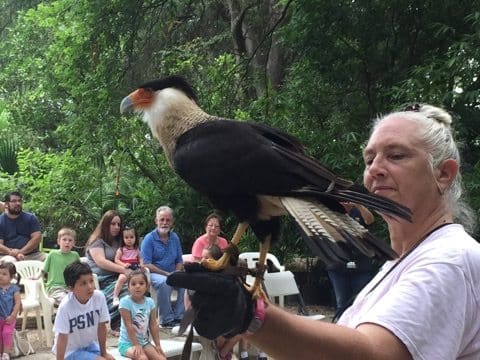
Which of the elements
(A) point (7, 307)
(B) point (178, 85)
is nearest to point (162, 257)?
(A) point (7, 307)

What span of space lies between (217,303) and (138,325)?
347 centimetres

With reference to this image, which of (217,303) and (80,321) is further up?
(217,303)

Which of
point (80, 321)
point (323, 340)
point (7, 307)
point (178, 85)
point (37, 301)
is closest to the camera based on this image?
point (323, 340)

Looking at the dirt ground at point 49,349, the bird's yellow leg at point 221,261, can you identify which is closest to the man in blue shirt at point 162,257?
the dirt ground at point 49,349

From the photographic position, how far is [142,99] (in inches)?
100

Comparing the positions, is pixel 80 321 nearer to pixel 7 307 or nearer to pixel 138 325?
pixel 138 325

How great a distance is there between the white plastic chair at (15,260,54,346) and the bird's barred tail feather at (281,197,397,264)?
5003 mm

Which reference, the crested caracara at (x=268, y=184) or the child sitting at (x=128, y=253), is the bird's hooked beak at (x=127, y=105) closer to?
the crested caracara at (x=268, y=184)

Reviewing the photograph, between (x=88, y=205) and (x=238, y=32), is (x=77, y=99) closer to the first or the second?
(x=88, y=205)

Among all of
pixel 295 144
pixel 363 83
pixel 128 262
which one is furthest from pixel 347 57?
pixel 295 144

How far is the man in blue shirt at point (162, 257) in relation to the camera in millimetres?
6434

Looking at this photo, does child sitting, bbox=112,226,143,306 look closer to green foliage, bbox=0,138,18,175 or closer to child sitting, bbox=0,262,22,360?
child sitting, bbox=0,262,22,360

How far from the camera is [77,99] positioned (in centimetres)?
908

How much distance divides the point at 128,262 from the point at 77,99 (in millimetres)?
3442
